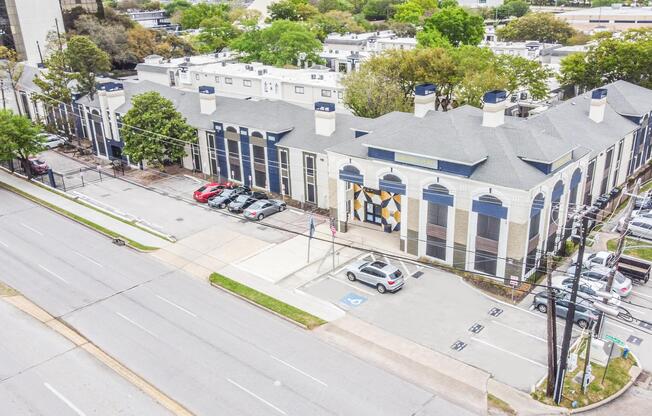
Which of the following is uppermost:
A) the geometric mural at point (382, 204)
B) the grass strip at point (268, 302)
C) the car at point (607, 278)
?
the geometric mural at point (382, 204)

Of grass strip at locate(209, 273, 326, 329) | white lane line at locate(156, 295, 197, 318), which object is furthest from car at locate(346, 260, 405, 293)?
white lane line at locate(156, 295, 197, 318)

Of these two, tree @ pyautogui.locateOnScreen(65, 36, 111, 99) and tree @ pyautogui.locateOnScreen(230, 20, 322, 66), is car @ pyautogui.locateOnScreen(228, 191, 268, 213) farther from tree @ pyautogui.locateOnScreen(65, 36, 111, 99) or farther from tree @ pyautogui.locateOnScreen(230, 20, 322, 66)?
tree @ pyautogui.locateOnScreen(230, 20, 322, 66)

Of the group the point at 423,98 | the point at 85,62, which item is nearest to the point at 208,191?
the point at 423,98

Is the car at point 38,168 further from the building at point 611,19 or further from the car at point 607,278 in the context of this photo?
the building at point 611,19

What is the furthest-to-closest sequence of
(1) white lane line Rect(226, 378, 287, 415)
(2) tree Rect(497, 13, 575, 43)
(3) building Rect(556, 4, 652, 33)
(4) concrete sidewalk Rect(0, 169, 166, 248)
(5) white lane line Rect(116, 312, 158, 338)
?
(3) building Rect(556, 4, 652, 33)
(2) tree Rect(497, 13, 575, 43)
(4) concrete sidewalk Rect(0, 169, 166, 248)
(5) white lane line Rect(116, 312, 158, 338)
(1) white lane line Rect(226, 378, 287, 415)

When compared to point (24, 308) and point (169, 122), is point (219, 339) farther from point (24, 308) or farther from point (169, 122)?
point (169, 122)

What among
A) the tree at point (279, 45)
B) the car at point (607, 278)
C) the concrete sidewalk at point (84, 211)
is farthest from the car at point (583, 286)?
the tree at point (279, 45)
